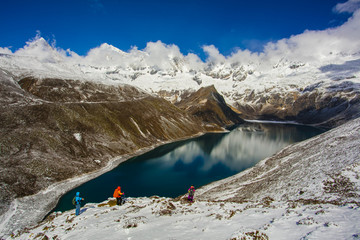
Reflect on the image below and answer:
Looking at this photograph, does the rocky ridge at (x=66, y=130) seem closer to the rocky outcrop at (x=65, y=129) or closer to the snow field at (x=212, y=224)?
the rocky outcrop at (x=65, y=129)

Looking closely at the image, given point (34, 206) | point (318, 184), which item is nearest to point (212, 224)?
point (318, 184)

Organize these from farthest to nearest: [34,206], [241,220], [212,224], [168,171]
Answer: [168,171]
[34,206]
[241,220]
[212,224]

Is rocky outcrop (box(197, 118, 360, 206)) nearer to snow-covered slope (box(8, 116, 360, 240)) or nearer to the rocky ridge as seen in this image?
snow-covered slope (box(8, 116, 360, 240))

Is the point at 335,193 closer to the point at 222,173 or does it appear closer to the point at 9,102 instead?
the point at 222,173

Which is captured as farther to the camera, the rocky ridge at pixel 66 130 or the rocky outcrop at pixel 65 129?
the rocky outcrop at pixel 65 129

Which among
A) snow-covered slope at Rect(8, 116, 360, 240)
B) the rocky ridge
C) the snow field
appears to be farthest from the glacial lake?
the snow field

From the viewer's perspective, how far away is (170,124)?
465 feet

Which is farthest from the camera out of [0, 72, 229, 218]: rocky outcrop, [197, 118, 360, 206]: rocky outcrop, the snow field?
[0, 72, 229, 218]: rocky outcrop

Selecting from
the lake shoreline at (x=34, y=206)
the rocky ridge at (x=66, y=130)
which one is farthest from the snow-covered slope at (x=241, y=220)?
the rocky ridge at (x=66, y=130)

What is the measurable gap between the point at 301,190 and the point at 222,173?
137 ft

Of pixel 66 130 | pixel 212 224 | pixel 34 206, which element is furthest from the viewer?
Result: pixel 66 130

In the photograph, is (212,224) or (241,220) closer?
(212,224)

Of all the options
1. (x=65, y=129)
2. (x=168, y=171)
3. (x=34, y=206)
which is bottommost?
(x=168, y=171)

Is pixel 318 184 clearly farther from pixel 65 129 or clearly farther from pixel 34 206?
pixel 65 129
